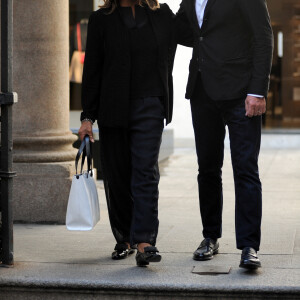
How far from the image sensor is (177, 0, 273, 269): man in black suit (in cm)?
508

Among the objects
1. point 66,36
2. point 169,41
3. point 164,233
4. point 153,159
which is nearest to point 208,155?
point 153,159

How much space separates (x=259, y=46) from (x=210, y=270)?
4.38 feet

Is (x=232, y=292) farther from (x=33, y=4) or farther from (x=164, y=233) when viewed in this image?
(x=33, y=4)

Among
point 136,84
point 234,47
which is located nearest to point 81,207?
point 136,84

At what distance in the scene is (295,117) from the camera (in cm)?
2064

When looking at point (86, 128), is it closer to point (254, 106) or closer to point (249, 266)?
point (254, 106)

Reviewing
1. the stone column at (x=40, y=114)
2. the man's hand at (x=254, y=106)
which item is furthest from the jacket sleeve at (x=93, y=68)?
the stone column at (x=40, y=114)

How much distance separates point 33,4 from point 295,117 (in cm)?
1413

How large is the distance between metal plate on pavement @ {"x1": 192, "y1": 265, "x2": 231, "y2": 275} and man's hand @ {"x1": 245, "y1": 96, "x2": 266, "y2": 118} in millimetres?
913

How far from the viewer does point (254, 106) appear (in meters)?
5.06

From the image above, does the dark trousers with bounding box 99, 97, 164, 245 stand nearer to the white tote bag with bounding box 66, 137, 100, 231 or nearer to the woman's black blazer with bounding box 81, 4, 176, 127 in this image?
the woman's black blazer with bounding box 81, 4, 176, 127

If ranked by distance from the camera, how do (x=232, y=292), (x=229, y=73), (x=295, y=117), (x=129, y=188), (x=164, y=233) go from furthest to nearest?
(x=295, y=117), (x=164, y=233), (x=129, y=188), (x=229, y=73), (x=232, y=292)

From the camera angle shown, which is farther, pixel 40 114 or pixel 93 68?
pixel 40 114

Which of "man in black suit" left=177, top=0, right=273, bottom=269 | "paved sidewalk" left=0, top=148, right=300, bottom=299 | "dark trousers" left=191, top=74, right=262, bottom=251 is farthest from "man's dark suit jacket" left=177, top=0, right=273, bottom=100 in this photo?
"paved sidewalk" left=0, top=148, right=300, bottom=299
